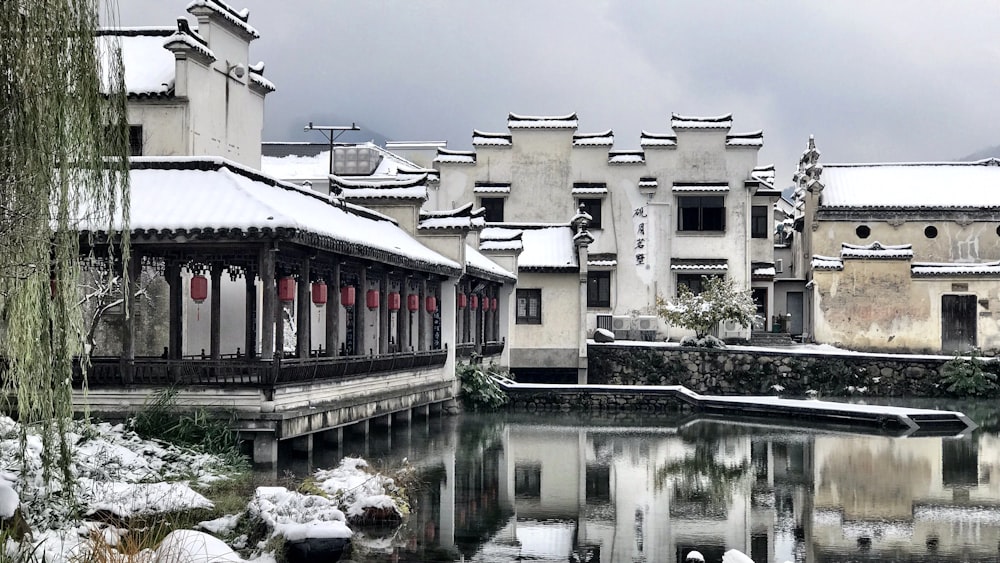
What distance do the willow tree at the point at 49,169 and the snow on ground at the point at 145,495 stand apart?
746mm

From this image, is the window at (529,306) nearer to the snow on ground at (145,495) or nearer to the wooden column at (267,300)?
the wooden column at (267,300)

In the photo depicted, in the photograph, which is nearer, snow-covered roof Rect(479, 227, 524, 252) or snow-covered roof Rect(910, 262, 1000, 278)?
snow-covered roof Rect(479, 227, 524, 252)

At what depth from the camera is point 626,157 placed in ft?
157

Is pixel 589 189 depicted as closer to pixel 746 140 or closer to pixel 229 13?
pixel 746 140

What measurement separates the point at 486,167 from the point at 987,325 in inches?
788

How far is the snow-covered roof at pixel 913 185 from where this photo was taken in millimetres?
49875

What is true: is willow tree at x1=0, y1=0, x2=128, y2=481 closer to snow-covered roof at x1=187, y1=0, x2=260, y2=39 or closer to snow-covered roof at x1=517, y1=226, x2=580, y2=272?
snow-covered roof at x1=187, y1=0, x2=260, y2=39

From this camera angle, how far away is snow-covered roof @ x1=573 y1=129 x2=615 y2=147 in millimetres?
47844

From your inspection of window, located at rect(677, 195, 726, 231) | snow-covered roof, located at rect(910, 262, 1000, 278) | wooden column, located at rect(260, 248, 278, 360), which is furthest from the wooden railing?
snow-covered roof, located at rect(910, 262, 1000, 278)

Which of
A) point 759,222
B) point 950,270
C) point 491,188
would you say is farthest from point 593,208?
point 950,270

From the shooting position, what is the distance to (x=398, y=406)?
25406mm

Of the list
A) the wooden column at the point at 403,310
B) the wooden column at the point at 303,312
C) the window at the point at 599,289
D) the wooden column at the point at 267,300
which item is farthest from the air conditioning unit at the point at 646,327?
the wooden column at the point at 267,300

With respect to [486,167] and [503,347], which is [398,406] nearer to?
[503,347]

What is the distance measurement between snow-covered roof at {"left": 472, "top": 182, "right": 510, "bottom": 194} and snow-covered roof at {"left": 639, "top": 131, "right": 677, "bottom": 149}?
5.55m
